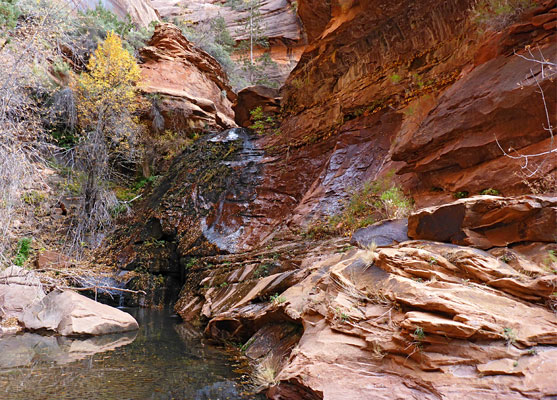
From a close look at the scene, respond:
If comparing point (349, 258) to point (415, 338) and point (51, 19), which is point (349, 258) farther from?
point (51, 19)

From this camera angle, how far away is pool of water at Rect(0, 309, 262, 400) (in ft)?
13.5

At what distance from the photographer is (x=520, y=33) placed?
6.45m

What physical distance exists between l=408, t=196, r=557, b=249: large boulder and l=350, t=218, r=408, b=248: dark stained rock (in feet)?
1.48

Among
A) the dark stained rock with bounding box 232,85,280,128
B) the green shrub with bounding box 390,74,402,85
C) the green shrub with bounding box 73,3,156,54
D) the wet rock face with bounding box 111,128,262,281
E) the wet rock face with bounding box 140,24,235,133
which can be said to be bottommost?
the wet rock face with bounding box 111,128,262,281

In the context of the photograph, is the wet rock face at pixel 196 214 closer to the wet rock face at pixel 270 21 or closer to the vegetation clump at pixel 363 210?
the vegetation clump at pixel 363 210

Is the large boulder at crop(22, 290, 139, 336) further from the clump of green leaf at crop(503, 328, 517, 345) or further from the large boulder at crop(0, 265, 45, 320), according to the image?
the clump of green leaf at crop(503, 328, 517, 345)

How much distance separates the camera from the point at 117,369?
495 centimetres

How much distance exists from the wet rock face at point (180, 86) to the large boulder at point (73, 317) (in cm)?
1314

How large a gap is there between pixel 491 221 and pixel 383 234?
1739 mm

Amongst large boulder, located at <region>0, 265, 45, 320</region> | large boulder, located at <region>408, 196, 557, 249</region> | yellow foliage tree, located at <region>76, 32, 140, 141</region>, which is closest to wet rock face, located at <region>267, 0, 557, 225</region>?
large boulder, located at <region>408, 196, 557, 249</region>

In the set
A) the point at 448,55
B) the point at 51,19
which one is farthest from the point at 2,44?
the point at 448,55

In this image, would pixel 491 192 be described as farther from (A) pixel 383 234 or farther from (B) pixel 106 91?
(B) pixel 106 91

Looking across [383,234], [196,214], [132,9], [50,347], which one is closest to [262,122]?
[196,214]

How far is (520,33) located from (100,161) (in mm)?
14340
